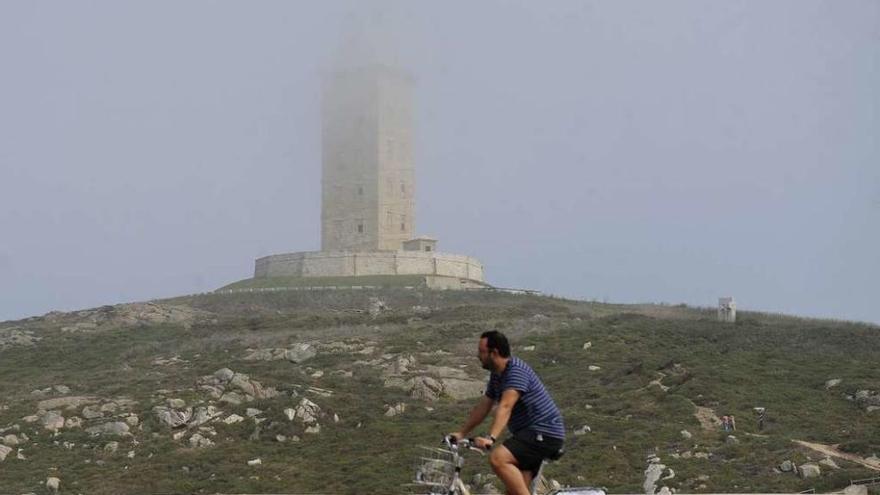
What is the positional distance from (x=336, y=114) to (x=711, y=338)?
146 ft

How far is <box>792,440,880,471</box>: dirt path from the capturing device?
29.4 m

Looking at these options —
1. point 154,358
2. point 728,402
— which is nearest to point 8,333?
point 154,358

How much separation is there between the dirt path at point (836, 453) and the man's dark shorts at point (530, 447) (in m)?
20.8

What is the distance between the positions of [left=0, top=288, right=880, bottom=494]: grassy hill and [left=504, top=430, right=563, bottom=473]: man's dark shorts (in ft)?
59.5

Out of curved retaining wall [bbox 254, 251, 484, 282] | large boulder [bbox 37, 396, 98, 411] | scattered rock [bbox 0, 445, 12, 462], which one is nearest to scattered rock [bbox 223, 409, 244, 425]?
large boulder [bbox 37, 396, 98, 411]

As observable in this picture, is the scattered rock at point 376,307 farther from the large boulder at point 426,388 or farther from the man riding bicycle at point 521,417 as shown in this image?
the man riding bicycle at point 521,417

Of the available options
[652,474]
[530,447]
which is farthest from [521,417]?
[652,474]

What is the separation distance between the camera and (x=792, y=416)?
36625mm

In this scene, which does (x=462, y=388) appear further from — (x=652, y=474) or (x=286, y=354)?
(x=652, y=474)

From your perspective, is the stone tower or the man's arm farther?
the stone tower

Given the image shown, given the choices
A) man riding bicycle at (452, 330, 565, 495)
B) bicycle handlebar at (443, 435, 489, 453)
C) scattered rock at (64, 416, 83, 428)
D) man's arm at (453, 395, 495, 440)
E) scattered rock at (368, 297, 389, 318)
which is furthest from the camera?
scattered rock at (368, 297, 389, 318)

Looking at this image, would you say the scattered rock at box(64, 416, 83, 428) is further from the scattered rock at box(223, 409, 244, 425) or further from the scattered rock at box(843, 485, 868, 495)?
the scattered rock at box(843, 485, 868, 495)

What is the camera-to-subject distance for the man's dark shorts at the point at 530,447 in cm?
1008

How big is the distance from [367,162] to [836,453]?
58.9 meters
